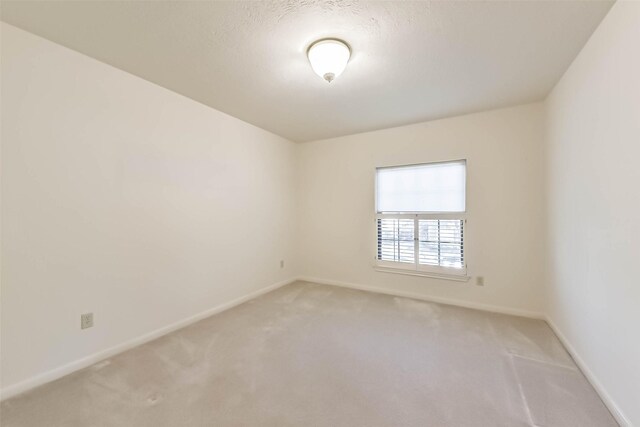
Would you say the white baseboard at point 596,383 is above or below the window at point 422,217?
below

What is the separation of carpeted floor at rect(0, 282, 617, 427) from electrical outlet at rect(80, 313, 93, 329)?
32 centimetres

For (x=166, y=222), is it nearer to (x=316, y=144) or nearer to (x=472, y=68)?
(x=316, y=144)

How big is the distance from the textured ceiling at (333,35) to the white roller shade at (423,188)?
0.89 meters

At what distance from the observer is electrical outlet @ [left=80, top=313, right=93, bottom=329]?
203cm

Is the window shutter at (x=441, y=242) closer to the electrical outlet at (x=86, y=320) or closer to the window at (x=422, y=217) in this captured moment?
the window at (x=422, y=217)

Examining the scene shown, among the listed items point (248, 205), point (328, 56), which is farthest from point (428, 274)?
point (328, 56)

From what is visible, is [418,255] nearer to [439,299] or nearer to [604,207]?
[439,299]

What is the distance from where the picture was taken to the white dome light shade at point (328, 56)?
1.84 metres

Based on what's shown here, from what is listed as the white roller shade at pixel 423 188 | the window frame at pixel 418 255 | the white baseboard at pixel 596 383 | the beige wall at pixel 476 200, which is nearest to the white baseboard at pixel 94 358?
the beige wall at pixel 476 200

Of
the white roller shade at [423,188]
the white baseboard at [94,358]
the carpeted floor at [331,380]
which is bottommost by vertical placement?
the carpeted floor at [331,380]

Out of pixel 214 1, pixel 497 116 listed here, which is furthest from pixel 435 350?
pixel 214 1

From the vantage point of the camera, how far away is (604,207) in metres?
1.69

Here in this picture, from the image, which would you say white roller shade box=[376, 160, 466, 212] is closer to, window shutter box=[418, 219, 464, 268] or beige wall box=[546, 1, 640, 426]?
window shutter box=[418, 219, 464, 268]

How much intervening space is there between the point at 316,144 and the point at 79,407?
13.0 feet
